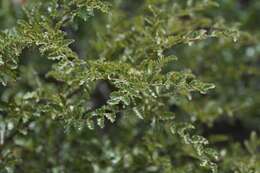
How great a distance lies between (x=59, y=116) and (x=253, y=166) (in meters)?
0.40

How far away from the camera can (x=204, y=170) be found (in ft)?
3.97

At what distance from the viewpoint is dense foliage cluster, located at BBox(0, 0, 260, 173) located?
95 centimetres

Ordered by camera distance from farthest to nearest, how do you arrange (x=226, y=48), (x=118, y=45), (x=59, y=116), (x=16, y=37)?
1. (x=226, y=48)
2. (x=118, y=45)
3. (x=59, y=116)
4. (x=16, y=37)

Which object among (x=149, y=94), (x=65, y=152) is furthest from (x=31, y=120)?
(x=149, y=94)

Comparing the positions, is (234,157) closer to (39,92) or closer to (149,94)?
(149,94)

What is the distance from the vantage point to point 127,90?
91cm

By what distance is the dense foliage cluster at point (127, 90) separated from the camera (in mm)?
949

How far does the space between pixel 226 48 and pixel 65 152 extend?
0.54 metres

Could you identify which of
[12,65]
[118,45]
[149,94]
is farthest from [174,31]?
[12,65]

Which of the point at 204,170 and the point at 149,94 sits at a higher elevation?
the point at 149,94

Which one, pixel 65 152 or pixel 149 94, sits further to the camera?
pixel 65 152

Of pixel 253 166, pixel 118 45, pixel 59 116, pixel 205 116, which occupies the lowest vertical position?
pixel 253 166

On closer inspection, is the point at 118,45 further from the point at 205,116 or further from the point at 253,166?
the point at 253,166

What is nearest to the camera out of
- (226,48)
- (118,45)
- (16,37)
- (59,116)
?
(16,37)
